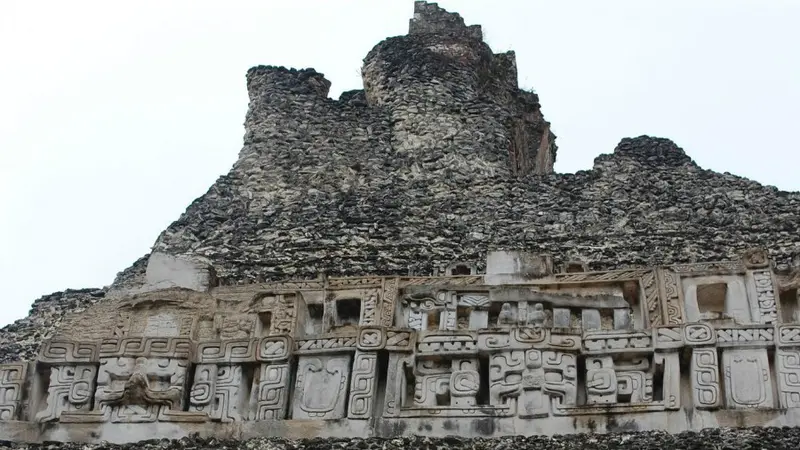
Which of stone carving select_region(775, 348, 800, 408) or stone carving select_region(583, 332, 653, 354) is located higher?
stone carving select_region(583, 332, 653, 354)

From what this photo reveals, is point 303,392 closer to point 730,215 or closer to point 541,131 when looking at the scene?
point 730,215

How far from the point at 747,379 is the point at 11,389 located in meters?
5.16

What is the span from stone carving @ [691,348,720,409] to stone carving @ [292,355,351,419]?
7.72 feet

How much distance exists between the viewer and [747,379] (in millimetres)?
9883

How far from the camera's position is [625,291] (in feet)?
37.5

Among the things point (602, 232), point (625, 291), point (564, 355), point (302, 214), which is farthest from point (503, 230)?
point (564, 355)

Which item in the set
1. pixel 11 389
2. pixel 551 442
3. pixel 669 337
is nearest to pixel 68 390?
pixel 11 389

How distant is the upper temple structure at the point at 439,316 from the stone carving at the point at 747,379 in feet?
0.05

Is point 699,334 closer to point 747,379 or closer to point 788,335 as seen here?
point 747,379

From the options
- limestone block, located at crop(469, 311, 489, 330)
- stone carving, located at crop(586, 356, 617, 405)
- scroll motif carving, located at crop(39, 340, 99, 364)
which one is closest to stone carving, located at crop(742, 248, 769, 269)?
stone carving, located at crop(586, 356, 617, 405)

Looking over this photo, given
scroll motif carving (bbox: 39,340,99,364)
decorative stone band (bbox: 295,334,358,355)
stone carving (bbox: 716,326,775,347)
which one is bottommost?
scroll motif carving (bbox: 39,340,99,364)

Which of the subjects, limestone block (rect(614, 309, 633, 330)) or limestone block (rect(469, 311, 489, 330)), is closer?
limestone block (rect(614, 309, 633, 330))

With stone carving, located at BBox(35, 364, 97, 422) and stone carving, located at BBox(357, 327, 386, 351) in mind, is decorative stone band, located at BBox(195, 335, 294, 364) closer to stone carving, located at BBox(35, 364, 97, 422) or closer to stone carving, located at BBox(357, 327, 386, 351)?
stone carving, located at BBox(357, 327, 386, 351)

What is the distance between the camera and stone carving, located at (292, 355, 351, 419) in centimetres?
1016
